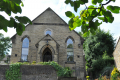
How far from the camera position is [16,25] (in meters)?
2.52

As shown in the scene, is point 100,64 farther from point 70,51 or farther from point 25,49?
point 25,49

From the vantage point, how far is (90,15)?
2838mm

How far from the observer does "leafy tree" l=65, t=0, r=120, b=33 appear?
2650 millimetres

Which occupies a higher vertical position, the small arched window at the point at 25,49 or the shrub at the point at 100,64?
the small arched window at the point at 25,49

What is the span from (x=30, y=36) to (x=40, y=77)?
926 cm

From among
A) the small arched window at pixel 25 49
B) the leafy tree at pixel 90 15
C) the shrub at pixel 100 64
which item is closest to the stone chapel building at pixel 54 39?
the small arched window at pixel 25 49

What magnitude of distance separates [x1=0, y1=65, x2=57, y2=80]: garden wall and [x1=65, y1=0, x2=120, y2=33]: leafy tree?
9228 millimetres

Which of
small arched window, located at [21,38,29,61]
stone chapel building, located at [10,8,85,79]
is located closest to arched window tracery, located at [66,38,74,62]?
stone chapel building, located at [10,8,85,79]

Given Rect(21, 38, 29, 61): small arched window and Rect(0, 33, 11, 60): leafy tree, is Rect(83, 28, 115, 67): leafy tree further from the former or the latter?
Rect(0, 33, 11, 60): leafy tree

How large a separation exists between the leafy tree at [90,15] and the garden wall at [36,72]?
9.23 metres

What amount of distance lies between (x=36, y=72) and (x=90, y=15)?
9694 mm

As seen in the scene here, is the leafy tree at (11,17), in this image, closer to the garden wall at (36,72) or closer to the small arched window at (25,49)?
the garden wall at (36,72)

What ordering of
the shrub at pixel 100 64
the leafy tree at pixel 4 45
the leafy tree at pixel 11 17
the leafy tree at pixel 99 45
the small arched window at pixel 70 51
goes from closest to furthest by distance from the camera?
the leafy tree at pixel 11 17 → the small arched window at pixel 70 51 → the shrub at pixel 100 64 → the leafy tree at pixel 99 45 → the leafy tree at pixel 4 45

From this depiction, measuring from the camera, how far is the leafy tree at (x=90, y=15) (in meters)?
A: 2.65
